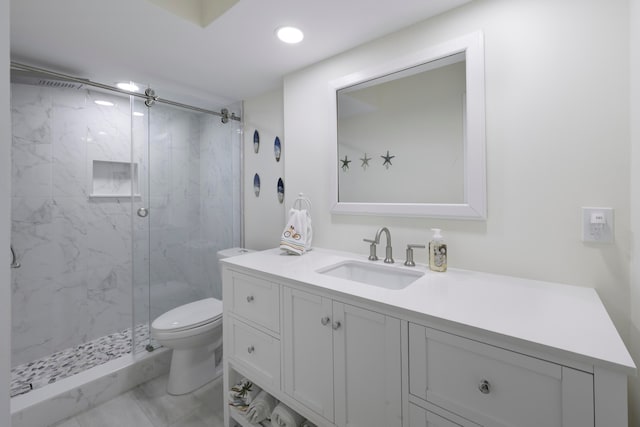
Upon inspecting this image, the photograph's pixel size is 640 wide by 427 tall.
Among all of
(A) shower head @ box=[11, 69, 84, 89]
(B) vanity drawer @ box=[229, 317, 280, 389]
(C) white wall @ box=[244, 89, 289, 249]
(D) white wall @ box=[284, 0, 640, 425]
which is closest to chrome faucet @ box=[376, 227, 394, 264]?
(D) white wall @ box=[284, 0, 640, 425]

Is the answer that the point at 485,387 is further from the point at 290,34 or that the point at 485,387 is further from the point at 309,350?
the point at 290,34

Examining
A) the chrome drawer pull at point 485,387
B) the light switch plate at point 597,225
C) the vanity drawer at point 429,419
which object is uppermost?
the light switch plate at point 597,225

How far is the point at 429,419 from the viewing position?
86 cm

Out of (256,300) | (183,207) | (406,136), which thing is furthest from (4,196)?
(183,207)

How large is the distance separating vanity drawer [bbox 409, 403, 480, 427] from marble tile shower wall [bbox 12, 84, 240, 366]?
6.24 ft

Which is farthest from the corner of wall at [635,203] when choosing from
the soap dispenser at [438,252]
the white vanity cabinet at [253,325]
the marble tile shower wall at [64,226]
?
the marble tile shower wall at [64,226]

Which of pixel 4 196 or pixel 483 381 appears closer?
pixel 4 196

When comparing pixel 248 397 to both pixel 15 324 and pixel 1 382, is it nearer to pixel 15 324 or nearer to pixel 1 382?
pixel 1 382

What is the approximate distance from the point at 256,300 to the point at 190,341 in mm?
811

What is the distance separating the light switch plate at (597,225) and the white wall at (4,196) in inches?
68.1

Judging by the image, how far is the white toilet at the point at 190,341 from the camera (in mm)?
1806

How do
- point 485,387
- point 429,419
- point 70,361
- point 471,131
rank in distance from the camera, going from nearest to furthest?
1. point 485,387
2. point 429,419
3. point 471,131
4. point 70,361

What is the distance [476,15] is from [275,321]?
1.64 metres

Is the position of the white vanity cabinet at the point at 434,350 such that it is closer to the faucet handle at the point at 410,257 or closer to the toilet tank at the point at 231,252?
the faucet handle at the point at 410,257
